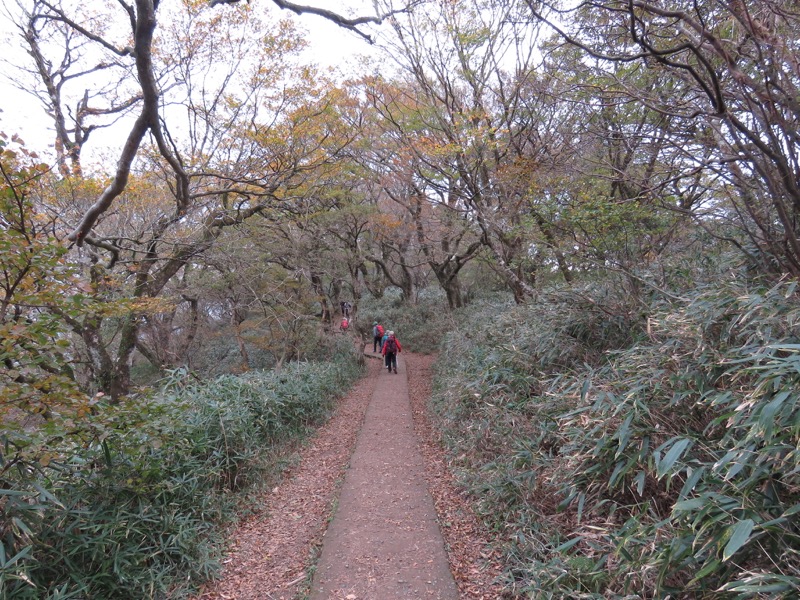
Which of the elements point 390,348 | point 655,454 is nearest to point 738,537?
point 655,454

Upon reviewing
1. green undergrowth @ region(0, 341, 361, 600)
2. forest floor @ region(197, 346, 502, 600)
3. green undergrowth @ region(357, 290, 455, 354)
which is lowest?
forest floor @ region(197, 346, 502, 600)

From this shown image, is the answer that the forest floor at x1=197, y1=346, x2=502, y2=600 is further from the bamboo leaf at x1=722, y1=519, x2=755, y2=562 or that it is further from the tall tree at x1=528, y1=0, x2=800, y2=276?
the tall tree at x1=528, y1=0, x2=800, y2=276

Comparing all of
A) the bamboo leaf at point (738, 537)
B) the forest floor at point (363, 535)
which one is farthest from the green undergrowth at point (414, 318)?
the bamboo leaf at point (738, 537)

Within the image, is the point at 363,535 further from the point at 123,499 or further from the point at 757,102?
the point at 757,102

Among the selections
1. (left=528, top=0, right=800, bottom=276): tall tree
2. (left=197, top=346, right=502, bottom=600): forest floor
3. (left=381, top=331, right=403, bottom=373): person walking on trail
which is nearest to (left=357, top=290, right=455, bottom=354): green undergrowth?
(left=381, top=331, right=403, bottom=373): person walking on trail

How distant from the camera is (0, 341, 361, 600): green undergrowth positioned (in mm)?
2736

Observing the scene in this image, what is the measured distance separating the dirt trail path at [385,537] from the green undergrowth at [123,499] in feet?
3.80

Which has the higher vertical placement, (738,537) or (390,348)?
(390,348)

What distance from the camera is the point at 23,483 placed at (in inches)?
111

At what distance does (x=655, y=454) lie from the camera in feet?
7.79

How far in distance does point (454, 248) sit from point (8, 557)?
13.5m

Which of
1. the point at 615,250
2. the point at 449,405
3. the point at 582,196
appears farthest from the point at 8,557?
the point at 582,196

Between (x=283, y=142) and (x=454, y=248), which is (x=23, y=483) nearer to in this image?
(x=283, y=142)

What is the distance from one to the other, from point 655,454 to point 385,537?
2751 millimetres
